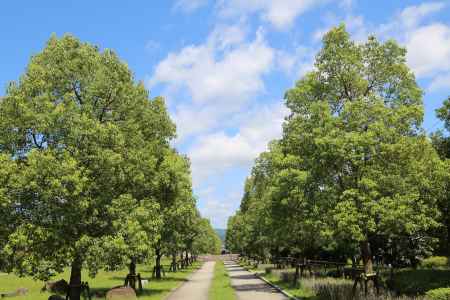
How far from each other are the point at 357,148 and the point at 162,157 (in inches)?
521

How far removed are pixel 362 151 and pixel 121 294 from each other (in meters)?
14.1

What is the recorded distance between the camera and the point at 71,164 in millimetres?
18312

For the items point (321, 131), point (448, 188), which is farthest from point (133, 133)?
point (448, 188)

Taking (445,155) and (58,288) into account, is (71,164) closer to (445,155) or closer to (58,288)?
(58,288)

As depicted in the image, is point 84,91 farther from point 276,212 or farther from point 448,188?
point 448,188

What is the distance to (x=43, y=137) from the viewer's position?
2036 cm

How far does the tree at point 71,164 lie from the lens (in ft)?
61.4

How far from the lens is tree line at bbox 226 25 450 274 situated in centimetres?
1964

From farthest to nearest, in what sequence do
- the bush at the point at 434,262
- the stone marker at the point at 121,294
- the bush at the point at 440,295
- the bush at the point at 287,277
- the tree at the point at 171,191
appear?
the bush at the point at 434,262, the bush at the point at 287,277, the tree at the point at 171,191, the stone marker at the point at 121,294, the bush at the point at 440,295

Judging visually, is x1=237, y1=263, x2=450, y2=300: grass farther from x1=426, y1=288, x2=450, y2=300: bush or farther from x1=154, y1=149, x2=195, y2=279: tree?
x1=154, y1=149, x2=195, y2=279: tree

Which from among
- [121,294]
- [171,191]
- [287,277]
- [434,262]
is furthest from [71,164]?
[434,262]

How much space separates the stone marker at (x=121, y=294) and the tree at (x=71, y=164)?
3.04m

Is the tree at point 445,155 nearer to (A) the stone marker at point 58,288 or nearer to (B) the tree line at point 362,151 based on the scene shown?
(B) the tree line at point 362,151

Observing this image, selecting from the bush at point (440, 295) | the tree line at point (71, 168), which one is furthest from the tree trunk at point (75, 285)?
the bush at point (440, 295)
